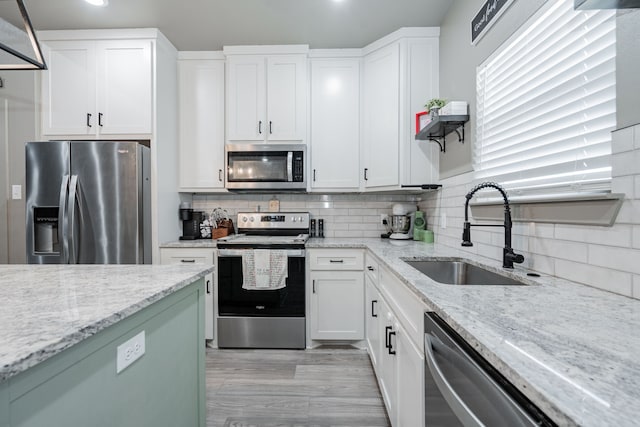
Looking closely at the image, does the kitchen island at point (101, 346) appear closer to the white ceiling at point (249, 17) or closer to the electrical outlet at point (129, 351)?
the electrical outlet at point (129, 351)

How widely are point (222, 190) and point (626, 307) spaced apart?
8.97 ft

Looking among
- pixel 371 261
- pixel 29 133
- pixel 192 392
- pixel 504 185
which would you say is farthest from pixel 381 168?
pixel 29 133

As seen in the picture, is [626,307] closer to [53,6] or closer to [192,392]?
[192,392]

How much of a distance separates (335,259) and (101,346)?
1911 millimetres

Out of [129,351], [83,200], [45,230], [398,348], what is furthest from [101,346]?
[45,230]

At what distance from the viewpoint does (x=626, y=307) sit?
82 cm

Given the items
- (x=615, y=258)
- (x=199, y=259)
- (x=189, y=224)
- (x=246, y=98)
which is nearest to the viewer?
(x=615, y=258)

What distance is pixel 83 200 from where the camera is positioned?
2.22 metres

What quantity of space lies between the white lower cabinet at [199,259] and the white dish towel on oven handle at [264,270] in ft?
1.09

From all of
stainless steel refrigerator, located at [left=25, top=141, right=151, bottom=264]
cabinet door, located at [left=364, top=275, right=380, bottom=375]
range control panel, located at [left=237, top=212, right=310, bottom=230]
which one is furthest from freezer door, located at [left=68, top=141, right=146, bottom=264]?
cabinet door, located at [left=364, top=275, right=380, bottom=375]

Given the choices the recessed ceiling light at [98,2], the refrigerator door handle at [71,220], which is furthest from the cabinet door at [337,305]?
the recessed ceiling light at [98,2]

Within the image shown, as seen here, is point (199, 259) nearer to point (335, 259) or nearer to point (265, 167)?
point (265, 167)

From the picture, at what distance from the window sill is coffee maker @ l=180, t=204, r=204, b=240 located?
8.35 ft

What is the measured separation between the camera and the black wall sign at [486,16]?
1.56 metres
